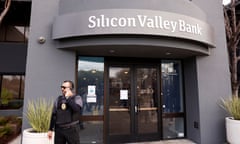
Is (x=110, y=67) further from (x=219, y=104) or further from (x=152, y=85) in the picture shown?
(x=219, y=104)

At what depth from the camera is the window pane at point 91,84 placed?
17.1 feet

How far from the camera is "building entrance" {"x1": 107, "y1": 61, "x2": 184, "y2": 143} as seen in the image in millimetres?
5340

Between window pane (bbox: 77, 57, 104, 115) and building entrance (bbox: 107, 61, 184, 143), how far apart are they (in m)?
0.30

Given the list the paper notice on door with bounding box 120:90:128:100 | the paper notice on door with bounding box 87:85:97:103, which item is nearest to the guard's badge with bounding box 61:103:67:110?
the paper notice on door with bounding box 87:85:97:103

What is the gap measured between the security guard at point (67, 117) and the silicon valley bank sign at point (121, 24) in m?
1.58

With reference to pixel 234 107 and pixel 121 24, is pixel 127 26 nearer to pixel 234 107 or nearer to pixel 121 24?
pixel 121 24

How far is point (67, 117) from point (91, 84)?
2228mm

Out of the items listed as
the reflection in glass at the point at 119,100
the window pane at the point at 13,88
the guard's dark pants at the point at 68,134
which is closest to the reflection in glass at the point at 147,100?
the reflection in glass at the point at 119,100

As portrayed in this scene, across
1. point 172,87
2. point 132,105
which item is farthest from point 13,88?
point 172,87

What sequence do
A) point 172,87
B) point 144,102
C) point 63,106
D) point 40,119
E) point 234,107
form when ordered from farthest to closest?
point 172,87 → point 144,102 → point 234,107 → point 40,119 → point 63,106

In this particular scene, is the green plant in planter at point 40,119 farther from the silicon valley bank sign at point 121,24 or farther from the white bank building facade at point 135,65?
the silicon valley bank sign at point 121,24

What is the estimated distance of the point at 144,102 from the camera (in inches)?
221

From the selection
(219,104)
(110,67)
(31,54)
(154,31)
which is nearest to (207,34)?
(154,31)

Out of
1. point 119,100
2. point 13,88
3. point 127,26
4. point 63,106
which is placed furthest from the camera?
point 13,88
